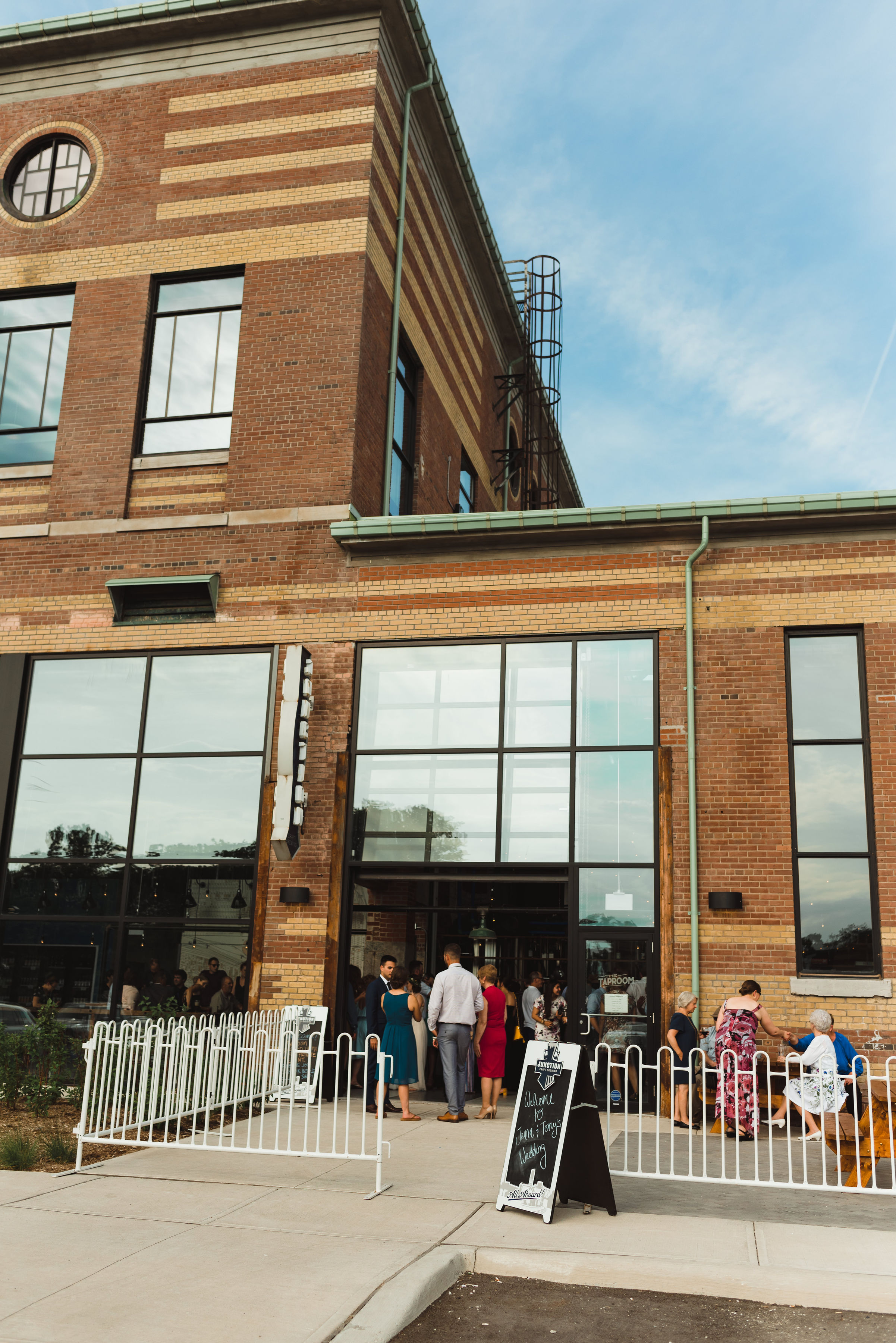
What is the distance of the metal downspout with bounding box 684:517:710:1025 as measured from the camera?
42.3 feet

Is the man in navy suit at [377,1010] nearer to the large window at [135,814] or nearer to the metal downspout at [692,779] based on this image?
the large window at [135,814]

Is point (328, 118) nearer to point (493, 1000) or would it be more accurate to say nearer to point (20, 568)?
point (20, 568)

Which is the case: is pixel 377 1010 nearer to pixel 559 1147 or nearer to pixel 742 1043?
pixel 742 1043

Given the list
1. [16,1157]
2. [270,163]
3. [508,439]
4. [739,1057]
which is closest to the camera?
[16,1157]

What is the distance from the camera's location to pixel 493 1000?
12984 millimetres

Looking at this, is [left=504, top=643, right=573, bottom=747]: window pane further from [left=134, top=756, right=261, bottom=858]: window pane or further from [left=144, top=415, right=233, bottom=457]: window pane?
[left=144, top=415, right=233, bottom=457]: window pane

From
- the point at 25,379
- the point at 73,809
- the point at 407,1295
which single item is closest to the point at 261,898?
the point at 73,809

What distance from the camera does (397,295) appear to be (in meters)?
17.3

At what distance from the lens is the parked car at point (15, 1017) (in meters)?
14.5

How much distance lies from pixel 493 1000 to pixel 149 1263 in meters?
7.07

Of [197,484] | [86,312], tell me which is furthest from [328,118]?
[197,484]

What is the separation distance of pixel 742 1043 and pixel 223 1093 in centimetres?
528

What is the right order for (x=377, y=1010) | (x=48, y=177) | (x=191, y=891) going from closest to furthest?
(x=377, y=1010) < (x=191, y=891) < (x=48, y=177)

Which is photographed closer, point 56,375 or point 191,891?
point 191,891
